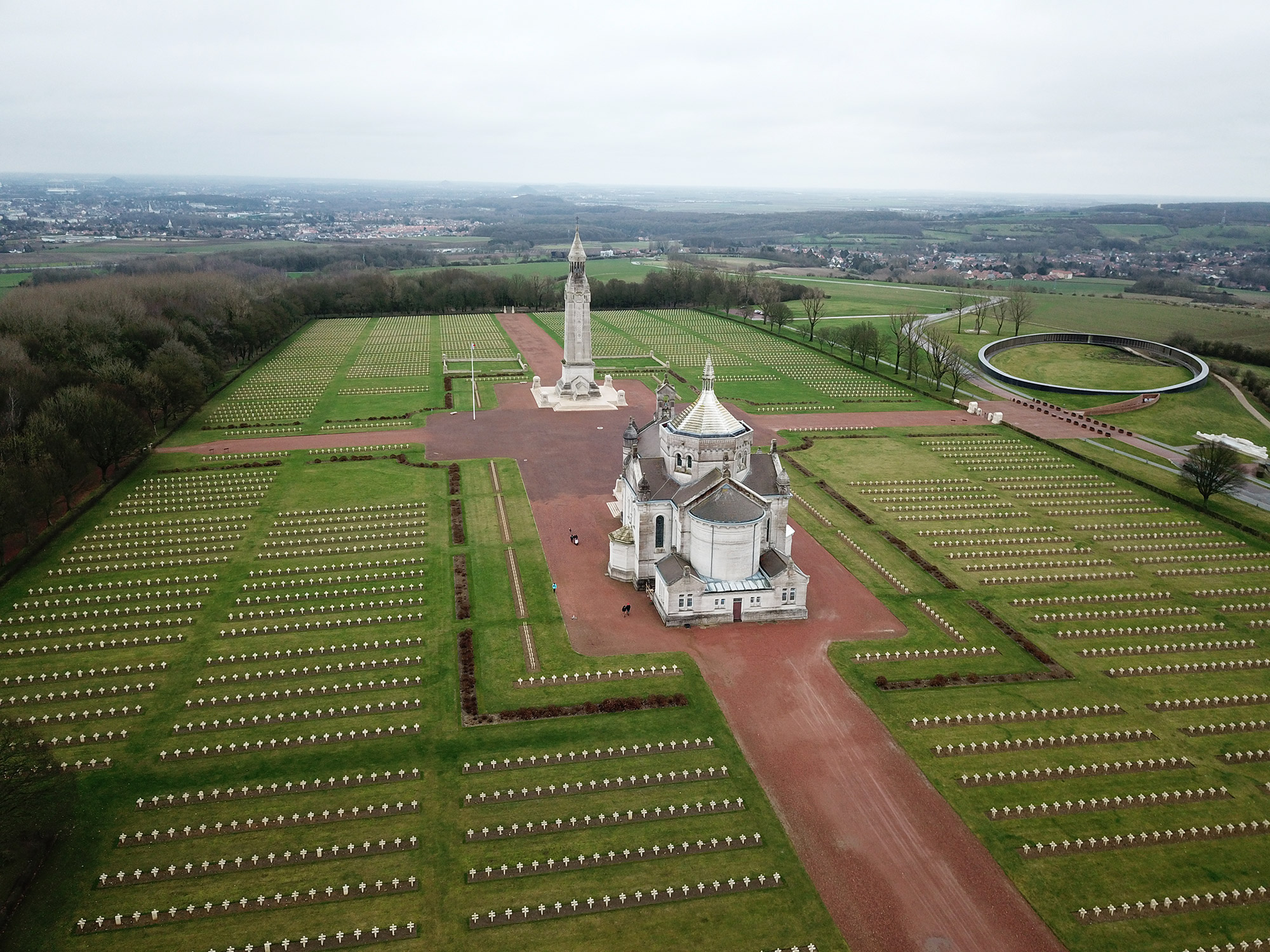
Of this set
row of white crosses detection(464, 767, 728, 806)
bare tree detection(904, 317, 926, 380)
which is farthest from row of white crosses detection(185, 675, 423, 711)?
bare tree detection(904, 317, 926, 380)

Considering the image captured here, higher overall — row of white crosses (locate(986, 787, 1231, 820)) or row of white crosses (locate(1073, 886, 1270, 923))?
row of white crosses (locate(986, 787, 1231, 820))

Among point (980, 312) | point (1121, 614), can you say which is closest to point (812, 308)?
point (980, 312)

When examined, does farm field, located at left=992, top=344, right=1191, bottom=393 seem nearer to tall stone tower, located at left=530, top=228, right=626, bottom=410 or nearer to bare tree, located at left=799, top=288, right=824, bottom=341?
bare tree, located at left=799, top=288, right=824, bottom=341

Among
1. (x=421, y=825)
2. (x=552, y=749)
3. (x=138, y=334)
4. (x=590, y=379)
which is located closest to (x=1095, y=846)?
(x=552, y=749)

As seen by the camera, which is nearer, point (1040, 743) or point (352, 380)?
point (1040, 743)

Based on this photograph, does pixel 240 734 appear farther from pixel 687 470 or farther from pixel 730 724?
pixel 687 470

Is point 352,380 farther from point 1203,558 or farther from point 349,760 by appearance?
point 1203,558

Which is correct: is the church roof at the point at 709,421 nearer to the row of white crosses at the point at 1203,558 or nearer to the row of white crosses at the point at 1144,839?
the row of white crosses at the point at 1144,839
